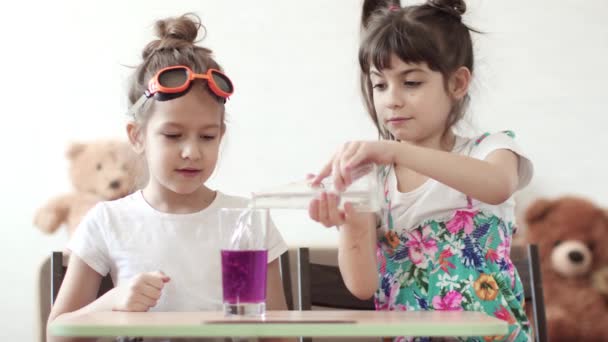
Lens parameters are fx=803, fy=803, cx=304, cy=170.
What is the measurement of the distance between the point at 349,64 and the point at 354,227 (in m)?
1.46

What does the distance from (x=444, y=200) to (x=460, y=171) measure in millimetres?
211

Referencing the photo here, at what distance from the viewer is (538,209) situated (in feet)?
7.55

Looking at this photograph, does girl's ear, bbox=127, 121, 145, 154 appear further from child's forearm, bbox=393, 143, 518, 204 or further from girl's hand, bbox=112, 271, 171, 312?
child's forearm, bbox=393, 143, 518, 204

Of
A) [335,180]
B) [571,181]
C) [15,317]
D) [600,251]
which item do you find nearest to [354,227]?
[335,180]

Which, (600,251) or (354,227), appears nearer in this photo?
(354,227)

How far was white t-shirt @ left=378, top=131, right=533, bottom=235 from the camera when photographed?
123 cm

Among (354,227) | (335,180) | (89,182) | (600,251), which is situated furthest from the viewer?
(89,182)

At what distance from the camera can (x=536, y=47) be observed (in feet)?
8.18

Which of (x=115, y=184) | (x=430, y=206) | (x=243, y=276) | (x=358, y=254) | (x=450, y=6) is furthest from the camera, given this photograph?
(x=115, y=184)

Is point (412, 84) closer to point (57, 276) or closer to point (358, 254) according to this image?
point (358, 254)

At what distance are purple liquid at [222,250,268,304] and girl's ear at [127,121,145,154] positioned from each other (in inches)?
19.7

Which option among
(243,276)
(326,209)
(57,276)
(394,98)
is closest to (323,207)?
(326,209)

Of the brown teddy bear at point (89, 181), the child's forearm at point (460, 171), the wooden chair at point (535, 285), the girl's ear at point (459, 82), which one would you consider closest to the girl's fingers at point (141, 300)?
the child's forearm at point (460, 171)

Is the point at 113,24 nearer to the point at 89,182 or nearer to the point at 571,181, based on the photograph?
the point at 89,182
